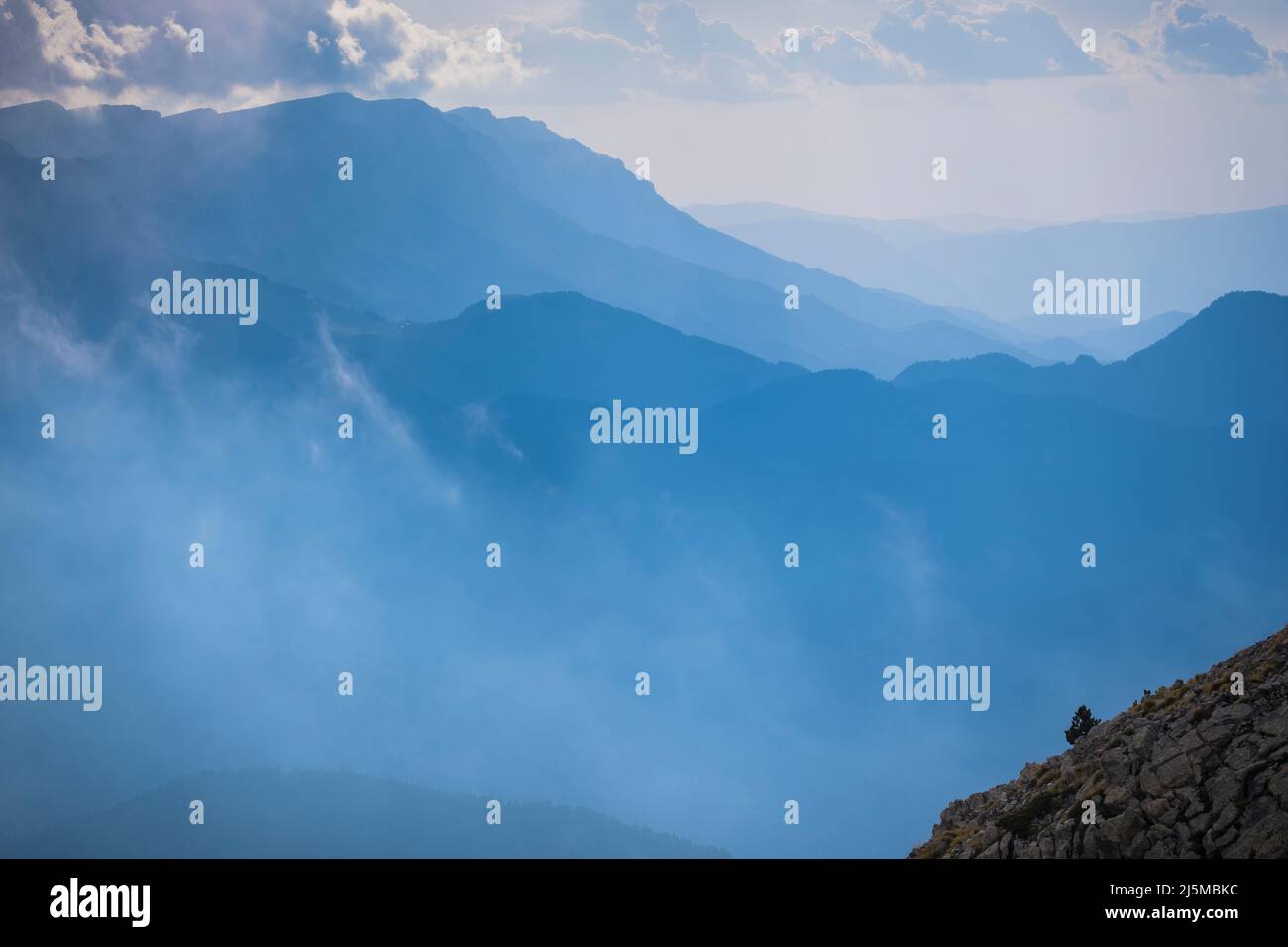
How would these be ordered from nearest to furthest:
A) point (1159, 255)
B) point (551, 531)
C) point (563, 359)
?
point (1159, 255)
point (551, 531)
point (563, 359)

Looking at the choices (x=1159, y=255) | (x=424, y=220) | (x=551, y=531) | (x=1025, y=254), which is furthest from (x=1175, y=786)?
(x=424, y=220)

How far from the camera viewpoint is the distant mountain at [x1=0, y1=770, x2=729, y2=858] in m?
67.4

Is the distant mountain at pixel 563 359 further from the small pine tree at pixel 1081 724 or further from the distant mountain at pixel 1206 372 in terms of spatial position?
the small pine tree at pixel 1081 724

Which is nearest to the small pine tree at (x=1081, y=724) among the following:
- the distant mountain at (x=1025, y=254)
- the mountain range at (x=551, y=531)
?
the mountain range at (x=551, y=531)

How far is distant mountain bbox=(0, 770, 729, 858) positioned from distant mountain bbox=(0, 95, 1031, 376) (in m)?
43.2

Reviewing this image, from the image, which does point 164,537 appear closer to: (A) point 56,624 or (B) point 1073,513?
(A) point 56,624

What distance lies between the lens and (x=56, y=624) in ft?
252

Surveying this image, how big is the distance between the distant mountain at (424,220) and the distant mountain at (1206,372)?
1292 centimetres

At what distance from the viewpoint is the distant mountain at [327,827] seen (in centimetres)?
6738

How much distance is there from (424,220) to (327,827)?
6133 cm

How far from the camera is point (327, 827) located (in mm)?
69375

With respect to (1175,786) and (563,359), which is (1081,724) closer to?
(1175,786)

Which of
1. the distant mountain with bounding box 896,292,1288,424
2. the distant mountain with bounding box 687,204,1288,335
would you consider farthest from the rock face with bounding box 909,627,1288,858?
the distant mountain with bounding box 896,292,1288,424
